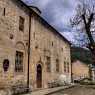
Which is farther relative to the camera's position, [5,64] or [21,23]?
[21,23]

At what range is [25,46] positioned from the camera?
68.2ft

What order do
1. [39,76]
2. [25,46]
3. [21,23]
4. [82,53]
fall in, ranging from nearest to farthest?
1. [21,23]
2. [25,46]
3. [39,76]
4. [82,53]

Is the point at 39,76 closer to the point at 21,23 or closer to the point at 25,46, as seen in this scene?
the point at 25,46

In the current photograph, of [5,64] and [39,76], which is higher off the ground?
[5,64]

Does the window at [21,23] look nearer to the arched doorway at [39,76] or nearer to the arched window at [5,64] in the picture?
the arched window at [5,64]

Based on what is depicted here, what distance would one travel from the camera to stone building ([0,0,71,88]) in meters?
17.5

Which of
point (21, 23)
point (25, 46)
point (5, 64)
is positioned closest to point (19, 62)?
point (25, 46)

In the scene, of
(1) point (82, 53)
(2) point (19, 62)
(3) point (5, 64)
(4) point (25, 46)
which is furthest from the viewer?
(1) point (82, 53)

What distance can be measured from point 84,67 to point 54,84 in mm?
34266

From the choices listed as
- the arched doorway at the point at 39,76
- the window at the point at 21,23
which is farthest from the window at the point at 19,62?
the arched doorway at the point at 39,76

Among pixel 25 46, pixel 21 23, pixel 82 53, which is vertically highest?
pixel 21 23

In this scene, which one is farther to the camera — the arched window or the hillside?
the hillside

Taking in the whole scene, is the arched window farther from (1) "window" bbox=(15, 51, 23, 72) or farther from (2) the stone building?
(1) "window" bbox=(15, 51, 23, 72)

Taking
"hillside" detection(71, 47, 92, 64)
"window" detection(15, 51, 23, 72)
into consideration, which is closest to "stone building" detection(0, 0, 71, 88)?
"window" detection(15, 51, 23, 72)
